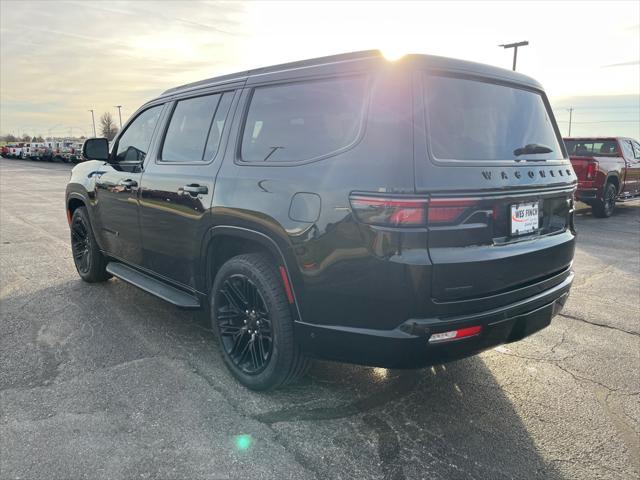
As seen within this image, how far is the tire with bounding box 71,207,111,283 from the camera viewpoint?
17.0 ft

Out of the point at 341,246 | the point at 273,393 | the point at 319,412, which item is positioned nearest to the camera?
the point at 341,246

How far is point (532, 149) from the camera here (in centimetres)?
299

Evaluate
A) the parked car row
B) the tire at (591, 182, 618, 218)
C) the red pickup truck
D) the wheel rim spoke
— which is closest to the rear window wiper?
the wheel rim spoke

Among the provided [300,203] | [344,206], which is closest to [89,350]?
[300,203]

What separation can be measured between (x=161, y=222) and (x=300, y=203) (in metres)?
1.62

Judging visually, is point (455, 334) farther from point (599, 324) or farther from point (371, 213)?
point (599, 324)

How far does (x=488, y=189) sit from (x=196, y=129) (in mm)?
2212

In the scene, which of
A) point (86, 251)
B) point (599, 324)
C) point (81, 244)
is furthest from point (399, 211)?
point (81, 244)

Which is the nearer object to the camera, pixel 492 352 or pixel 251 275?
pixel 251 275

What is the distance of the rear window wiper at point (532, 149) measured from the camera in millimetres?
2868

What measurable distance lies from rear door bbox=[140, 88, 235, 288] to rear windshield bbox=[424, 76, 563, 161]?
59.3 inches

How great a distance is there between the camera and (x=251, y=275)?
297cm

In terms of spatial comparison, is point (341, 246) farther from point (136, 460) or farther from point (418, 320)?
point (136, 460)

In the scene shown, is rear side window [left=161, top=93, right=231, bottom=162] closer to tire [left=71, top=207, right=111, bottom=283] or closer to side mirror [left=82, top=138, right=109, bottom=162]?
side mirror [left=82, top=138, right=109, bottom=162]
